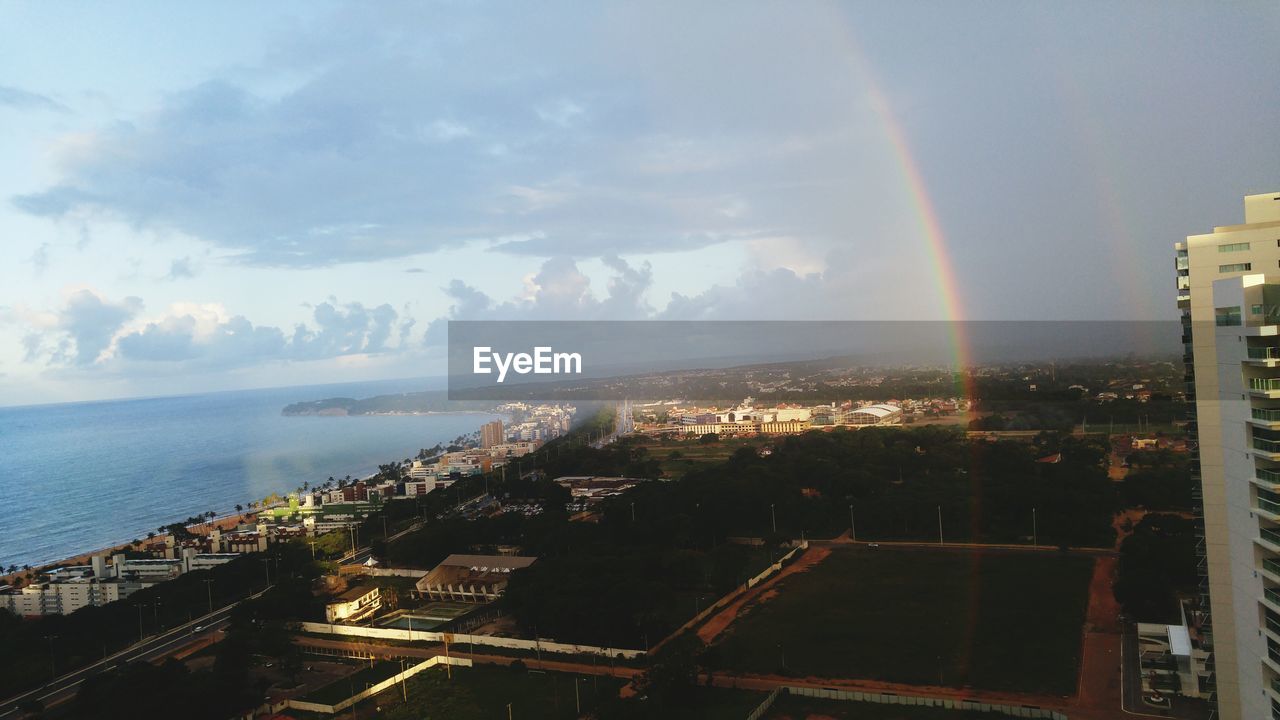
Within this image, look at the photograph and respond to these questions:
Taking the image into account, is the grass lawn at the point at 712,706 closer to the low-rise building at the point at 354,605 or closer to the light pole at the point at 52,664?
the low-rise building at the point at 354,605

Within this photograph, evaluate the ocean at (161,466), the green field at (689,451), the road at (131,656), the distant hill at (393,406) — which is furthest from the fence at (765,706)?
the distant hill at (393,406)

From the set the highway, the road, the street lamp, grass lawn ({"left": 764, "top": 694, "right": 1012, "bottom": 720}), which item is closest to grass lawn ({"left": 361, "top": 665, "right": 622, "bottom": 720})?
grass lawn ({"left": 764, "top": 694, "right": 1012, "bottom": 720})

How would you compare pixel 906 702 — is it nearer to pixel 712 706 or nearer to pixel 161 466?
pixel 712 706

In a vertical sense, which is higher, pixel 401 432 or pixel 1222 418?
pixel 1222 418

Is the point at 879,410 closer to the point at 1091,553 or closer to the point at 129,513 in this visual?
the point at 1091,553

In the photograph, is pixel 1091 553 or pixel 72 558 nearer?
pixel 1091 553

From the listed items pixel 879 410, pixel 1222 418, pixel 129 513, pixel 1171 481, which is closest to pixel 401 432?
pixel 129 513

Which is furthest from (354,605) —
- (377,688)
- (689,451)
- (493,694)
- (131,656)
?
(689,451)
